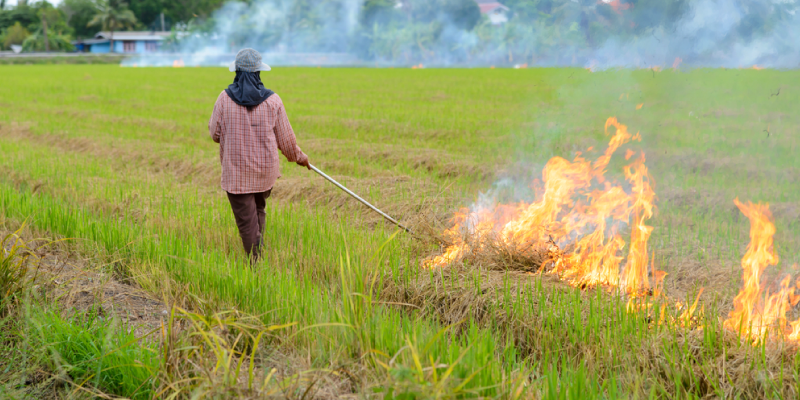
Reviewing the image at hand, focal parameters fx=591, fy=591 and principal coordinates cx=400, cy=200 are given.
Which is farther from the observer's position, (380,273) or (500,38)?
(500,38)

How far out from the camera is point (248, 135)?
434 centimetres

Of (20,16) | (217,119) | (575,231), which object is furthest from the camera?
(20,16)

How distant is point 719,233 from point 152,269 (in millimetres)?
4814

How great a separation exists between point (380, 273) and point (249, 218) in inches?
48.6

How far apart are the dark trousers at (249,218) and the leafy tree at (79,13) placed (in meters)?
88.6

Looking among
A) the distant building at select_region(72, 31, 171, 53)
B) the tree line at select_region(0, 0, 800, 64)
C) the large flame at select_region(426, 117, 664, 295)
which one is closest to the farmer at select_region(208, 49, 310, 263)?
the large flame at select_region(426, 117, 664, 295)

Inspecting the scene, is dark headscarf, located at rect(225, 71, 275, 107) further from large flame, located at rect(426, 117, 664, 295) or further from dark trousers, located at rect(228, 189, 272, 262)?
large flame, located at rect(426, 117, 664, 295)

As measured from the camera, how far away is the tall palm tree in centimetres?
7762

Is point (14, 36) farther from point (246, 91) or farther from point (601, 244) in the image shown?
point (601, 244)

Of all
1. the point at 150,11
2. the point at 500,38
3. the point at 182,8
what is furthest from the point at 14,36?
the point at 500,38

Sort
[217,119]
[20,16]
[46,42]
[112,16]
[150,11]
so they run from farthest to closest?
[150,11]
[112,16]
[20,16]
[46,42]
[217,119]

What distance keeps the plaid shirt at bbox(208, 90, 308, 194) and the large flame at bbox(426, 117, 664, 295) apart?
4.73ft

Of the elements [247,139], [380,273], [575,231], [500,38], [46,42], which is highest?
[500,38]

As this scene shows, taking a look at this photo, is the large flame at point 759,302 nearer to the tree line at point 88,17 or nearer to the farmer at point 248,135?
the farmer at point 248,135
